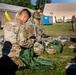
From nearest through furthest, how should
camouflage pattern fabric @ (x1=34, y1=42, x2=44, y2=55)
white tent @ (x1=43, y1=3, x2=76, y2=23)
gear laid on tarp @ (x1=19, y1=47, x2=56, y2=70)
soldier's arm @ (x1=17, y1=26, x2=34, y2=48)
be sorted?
soldier's arm @ (x1=17, y1=26, x2=34, y2=48) < gear laid on tarp @ (x1=19, y1=47, x2=56, y2=70) < camouflage pattern fabric @ (x1=34, y1=42, x2=44, y2=55) < white tent @ (x1=43, y1=3, x2=76, y2=23)

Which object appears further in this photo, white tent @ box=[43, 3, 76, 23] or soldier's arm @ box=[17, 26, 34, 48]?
white tent @ box=[43, 3, 76, 23]

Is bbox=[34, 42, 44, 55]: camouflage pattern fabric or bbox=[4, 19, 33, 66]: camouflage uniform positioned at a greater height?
bbox=[4, 19, 33, 66]: camouflage uniform

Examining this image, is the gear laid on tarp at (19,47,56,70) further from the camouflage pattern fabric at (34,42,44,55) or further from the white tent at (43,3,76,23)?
the white tent at (43,3,76,23)

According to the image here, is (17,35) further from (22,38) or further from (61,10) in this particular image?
(61,10)

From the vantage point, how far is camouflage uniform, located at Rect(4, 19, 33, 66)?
22.9ft

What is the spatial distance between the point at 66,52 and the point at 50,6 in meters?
72.3

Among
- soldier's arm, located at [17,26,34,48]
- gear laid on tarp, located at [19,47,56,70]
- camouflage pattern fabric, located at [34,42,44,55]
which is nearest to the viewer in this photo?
soldier's arm, located at [17,26,34,48]

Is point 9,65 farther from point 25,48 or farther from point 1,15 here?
point 1,15

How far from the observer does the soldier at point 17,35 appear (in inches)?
274

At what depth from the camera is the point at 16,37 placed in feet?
23.4

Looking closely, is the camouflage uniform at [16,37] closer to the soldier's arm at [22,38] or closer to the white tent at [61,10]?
the soldier's arm at [22,38]

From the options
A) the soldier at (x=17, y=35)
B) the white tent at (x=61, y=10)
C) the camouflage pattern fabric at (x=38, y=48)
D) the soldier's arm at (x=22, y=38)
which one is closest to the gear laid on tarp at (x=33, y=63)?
the soldier at (x=17, y=35)

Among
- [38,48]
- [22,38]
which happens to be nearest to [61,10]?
[38,48]

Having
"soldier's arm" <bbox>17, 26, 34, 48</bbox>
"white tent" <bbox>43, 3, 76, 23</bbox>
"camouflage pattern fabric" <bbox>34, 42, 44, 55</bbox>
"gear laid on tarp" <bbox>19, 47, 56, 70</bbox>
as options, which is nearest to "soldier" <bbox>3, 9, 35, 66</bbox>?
"soldier's arm" <bbox>17, 26, 34, 48</bbox>
